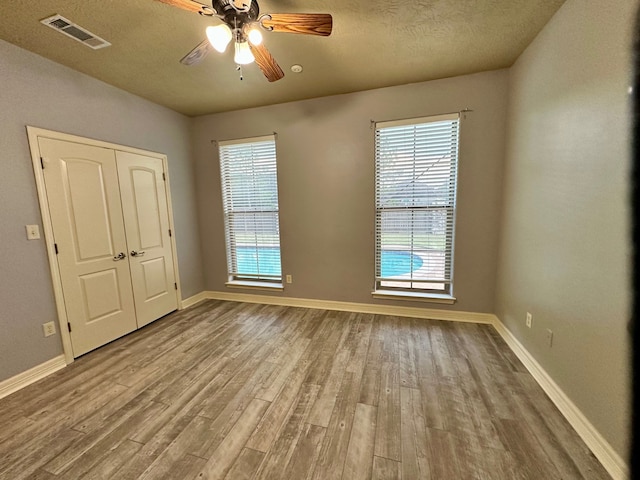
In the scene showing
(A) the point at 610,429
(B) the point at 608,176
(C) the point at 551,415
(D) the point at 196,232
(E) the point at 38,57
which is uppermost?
(E) the point at 38,57

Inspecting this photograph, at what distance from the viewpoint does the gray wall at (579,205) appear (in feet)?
4.15

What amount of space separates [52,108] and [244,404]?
9.81 ft

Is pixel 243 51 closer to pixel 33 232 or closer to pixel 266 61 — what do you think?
pixel 266 61

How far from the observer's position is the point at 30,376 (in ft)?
6.81

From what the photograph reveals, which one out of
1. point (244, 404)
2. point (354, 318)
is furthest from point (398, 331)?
point (244, 404)

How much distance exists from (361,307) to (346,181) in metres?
1.64

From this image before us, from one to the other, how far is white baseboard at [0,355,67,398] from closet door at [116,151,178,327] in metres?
0.77

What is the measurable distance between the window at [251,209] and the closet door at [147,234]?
2.66 feet

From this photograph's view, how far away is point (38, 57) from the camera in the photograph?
2.11m

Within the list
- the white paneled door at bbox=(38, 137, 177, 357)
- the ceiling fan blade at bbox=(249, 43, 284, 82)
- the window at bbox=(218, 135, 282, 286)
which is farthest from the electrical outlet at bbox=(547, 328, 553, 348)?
the white paneled door at bbox=(38, 137, 177, 357)

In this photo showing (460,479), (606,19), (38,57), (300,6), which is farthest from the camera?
(38,57)

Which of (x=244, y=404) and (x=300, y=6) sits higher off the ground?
(x=300, y=6)

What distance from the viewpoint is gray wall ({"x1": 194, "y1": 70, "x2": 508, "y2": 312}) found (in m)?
2.71

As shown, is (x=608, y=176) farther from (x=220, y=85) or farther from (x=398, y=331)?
(x=220, y=85)
